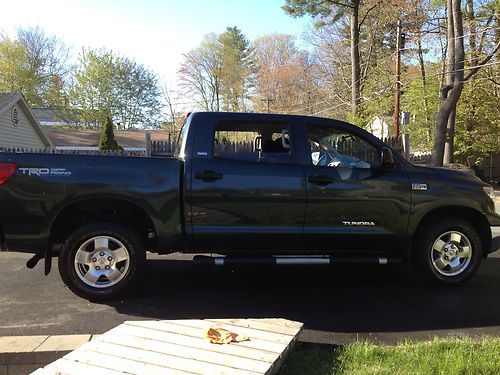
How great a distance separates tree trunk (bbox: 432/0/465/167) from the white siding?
21.4 meters

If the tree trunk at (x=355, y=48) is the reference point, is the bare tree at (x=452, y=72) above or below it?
below

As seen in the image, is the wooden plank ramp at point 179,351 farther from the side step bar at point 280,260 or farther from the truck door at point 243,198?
the truck door at point 243,198

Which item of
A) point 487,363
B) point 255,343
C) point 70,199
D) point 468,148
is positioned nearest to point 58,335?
point 70,199

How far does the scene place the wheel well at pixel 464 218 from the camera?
5.60m

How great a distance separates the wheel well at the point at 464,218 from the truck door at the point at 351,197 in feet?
1.18

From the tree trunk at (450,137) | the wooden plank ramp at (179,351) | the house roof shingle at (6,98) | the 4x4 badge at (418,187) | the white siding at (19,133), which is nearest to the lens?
the wooden plank ramp at (179,351)

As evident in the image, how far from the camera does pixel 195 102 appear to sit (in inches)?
2124

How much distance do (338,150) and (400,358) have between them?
8.53 ft

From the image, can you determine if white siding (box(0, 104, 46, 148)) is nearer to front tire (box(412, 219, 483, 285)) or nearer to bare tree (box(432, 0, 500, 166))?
bare tree (box(432, 0, 500, 166))

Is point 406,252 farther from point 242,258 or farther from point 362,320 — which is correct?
point 242,258

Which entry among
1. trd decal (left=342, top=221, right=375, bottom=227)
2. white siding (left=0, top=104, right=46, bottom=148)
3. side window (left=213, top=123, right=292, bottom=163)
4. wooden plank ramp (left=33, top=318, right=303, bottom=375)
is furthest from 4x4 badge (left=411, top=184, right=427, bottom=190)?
white siding (left=0, top=104, right=46, bottom=148)

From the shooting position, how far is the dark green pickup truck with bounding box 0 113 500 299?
4832mm

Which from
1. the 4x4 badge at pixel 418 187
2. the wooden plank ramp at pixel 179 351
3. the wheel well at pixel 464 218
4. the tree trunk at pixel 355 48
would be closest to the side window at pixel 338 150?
the 4x4 badge at pixel 418 187

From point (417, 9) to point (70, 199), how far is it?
2713 cm
